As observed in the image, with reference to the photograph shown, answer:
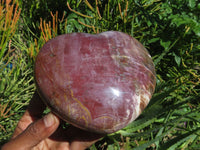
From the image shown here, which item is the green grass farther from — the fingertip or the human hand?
the fingertip

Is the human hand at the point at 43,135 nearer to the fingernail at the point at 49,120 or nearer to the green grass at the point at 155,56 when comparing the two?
the fingernail at the point at 49,120

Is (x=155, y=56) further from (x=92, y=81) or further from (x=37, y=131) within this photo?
(x=37, y=131)

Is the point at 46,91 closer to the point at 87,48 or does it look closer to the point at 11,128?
the point at 87,48

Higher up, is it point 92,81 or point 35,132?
point 92,81

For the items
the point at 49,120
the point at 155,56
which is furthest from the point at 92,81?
the point at 155,56

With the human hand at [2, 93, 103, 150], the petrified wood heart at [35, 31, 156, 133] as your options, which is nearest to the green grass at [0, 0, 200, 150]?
the human hand at [2, 93, 103, 150]

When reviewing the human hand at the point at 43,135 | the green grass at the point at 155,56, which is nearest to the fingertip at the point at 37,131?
the human hand at the point at 43,135

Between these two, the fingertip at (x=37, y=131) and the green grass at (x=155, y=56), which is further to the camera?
the green grass at (x=155, y=56)
